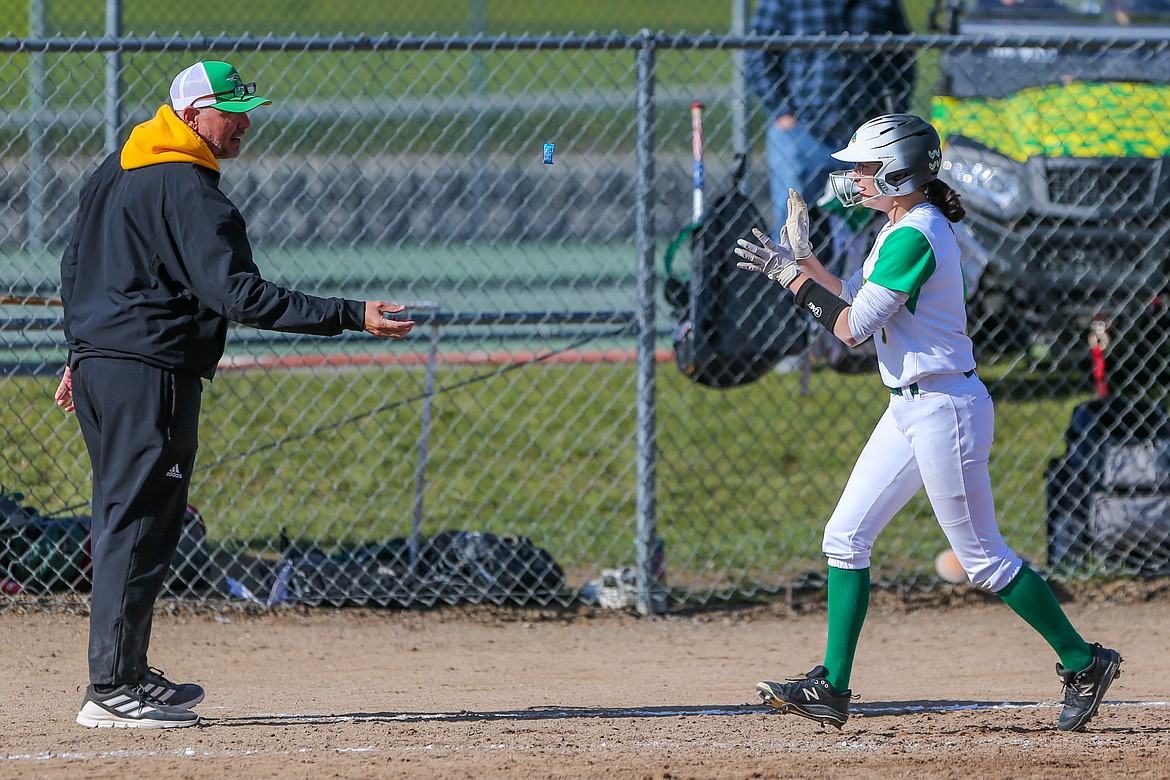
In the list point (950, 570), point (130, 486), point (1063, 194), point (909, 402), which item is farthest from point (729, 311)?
point (130, 486)

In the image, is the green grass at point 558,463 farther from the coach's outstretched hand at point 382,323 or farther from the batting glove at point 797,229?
the batting glove at point 797,229

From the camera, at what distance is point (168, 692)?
4062 millimetres

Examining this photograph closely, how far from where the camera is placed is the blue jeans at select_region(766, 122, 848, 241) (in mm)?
7238

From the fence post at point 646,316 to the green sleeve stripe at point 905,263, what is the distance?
182cm

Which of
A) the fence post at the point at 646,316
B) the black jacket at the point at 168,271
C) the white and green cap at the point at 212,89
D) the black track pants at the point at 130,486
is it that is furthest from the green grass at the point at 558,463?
the white and green cap at the point at 212,89

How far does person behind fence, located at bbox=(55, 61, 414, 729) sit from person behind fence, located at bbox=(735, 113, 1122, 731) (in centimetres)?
131

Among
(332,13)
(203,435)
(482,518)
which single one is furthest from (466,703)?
(332,13)

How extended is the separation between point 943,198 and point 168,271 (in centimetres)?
230

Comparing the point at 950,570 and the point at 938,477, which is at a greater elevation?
the point at 938,477

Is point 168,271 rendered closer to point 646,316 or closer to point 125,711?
point 125,711

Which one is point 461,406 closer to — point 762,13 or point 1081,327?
point 762,13

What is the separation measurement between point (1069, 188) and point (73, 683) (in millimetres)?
5744

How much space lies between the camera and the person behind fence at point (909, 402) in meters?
3.92

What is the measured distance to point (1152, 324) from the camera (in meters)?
7.13
